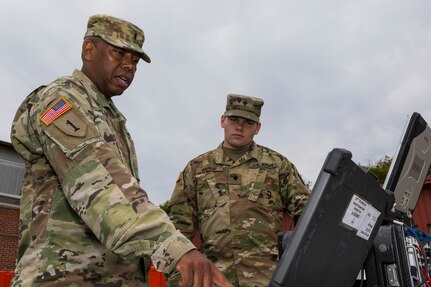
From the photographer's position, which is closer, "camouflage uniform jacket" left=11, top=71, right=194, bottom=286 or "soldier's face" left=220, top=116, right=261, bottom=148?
"camouflage uniform jacket" left=11, top=71, right=194, bottom=286

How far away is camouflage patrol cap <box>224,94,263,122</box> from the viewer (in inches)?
143

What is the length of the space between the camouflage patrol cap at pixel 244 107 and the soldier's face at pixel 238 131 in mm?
40

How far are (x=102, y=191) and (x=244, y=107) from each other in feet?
8.07

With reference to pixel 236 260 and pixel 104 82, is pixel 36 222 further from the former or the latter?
pixel 236 260

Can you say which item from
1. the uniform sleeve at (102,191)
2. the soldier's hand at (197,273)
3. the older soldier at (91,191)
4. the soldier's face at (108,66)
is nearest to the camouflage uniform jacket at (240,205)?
the older soldier at (91,191)

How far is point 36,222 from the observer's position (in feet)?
5.33

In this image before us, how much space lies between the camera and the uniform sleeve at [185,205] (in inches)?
134

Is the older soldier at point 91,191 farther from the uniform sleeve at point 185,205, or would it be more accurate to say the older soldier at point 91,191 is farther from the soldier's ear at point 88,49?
the uniform sleeve at point 185,205

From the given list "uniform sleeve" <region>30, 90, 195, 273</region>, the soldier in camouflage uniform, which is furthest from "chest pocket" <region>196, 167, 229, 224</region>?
"uniform sleeve" <region>30, 90, 195, 273</region>

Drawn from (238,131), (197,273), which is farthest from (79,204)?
(238,131)

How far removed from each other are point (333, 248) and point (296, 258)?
0.23 metres

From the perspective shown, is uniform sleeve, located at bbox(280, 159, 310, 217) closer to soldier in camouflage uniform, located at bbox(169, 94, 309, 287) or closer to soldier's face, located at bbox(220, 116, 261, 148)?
soldier in camouflage uniform, located at bbox(169, 94, 309, 287)

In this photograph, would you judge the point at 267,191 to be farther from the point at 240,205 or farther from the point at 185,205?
the point at 185,205

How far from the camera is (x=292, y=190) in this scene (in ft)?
11.1
